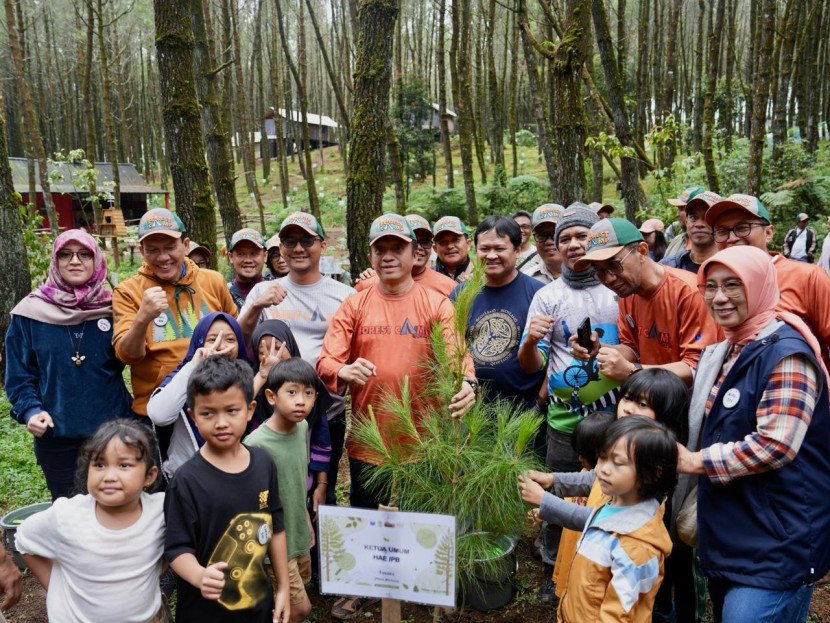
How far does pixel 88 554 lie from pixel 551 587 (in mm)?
2223

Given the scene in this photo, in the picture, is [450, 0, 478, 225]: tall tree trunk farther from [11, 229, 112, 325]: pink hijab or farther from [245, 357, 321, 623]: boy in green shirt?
[245, 357, 321, 623]: boy in green shirt

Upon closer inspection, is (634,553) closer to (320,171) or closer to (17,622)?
(17,622)

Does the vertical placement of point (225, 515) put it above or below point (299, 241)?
below

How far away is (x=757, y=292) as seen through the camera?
204 centimetres

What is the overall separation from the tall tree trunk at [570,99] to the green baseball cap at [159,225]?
328 centimetres

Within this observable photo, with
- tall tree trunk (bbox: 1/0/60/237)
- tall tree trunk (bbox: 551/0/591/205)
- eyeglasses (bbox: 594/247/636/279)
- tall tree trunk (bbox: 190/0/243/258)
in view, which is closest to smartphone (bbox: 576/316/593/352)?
eyeglasses (bbox: 594/247/636/279)

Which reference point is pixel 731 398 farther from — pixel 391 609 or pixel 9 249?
pixel 9 249

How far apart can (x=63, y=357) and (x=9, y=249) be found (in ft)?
14.4

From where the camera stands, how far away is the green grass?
472 cm

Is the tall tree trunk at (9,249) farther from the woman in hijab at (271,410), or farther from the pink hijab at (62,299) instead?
the woman in hijab at (271,410)

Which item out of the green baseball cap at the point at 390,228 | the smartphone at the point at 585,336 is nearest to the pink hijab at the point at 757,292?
the smartphone at the point at 585,336


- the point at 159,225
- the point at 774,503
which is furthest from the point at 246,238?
the point at 774,503

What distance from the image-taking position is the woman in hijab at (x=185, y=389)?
267cm

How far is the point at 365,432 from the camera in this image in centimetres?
251
